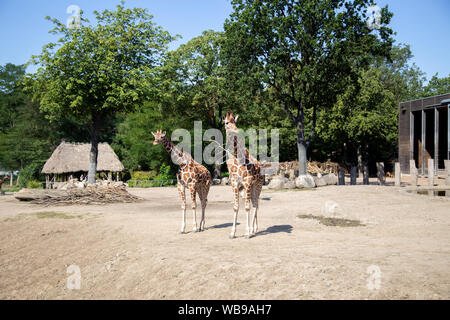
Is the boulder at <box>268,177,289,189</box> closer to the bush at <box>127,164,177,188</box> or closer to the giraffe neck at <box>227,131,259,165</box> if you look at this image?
the bush at <box>127,164,177,188</box>

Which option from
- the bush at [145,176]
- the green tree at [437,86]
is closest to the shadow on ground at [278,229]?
the bush at [145,176]

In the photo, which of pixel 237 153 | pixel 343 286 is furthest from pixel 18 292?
pixel 343 286

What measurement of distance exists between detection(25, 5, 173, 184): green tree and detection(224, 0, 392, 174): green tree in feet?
22.8

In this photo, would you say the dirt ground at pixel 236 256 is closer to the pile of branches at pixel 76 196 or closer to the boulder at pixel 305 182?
the pile of branches at pixel 76 196

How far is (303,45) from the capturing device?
23.0m

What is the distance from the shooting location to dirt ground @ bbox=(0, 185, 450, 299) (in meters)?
5.26

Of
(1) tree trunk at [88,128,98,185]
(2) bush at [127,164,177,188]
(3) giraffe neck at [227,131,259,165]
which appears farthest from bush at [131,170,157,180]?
→ (3) giraffe neck at [227,131,259,165]

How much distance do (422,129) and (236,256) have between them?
1215 inches

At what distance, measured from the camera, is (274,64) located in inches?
930

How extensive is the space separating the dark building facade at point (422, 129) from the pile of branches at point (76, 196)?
26.5 meters

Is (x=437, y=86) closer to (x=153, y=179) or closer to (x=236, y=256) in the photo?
(x=153, y=179)

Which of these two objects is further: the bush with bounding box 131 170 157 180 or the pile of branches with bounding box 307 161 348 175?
the bush with bounding box 131 170 157 180
